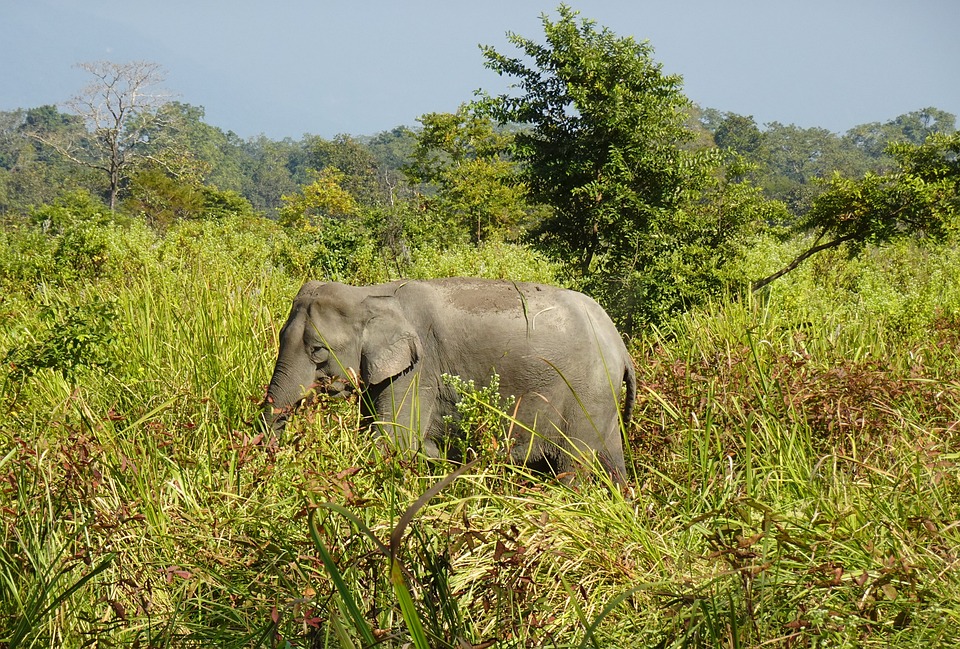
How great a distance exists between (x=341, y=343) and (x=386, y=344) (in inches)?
10.3

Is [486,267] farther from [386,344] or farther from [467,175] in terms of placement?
[467,175]

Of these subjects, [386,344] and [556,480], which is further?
[386,344]

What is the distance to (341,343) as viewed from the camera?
4.69 meters

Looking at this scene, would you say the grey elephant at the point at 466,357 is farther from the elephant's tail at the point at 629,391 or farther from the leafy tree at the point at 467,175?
the leafy tree at the point at 467,175

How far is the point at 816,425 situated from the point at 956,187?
170 inches

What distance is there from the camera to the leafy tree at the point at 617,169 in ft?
23.8

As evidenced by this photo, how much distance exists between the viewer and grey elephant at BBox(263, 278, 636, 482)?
4.59 metres

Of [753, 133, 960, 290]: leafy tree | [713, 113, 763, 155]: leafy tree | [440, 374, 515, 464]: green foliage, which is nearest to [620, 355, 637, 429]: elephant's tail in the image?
[440, 374, 515, 464]: green foliage

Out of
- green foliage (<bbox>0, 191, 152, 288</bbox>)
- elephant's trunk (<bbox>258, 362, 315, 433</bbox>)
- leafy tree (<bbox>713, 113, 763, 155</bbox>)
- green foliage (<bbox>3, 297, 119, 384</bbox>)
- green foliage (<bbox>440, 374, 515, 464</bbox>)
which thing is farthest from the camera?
leafy tree (<bbox>713, 113, 763, 155</bbox>)

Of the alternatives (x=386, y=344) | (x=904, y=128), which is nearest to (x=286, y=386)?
(x=386, y=344)

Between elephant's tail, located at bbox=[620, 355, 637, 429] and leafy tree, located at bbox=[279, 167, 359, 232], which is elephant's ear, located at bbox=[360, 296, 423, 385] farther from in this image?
leafy tree, located at bbox=[279, 167, 359, 232]

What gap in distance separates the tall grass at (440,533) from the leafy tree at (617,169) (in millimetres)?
2543

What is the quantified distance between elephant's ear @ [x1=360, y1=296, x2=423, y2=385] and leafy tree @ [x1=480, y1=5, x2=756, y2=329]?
9.29 feet

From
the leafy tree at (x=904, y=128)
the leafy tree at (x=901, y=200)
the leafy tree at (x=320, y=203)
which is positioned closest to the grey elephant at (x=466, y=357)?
the leafy tree at (x=901, y=200)
